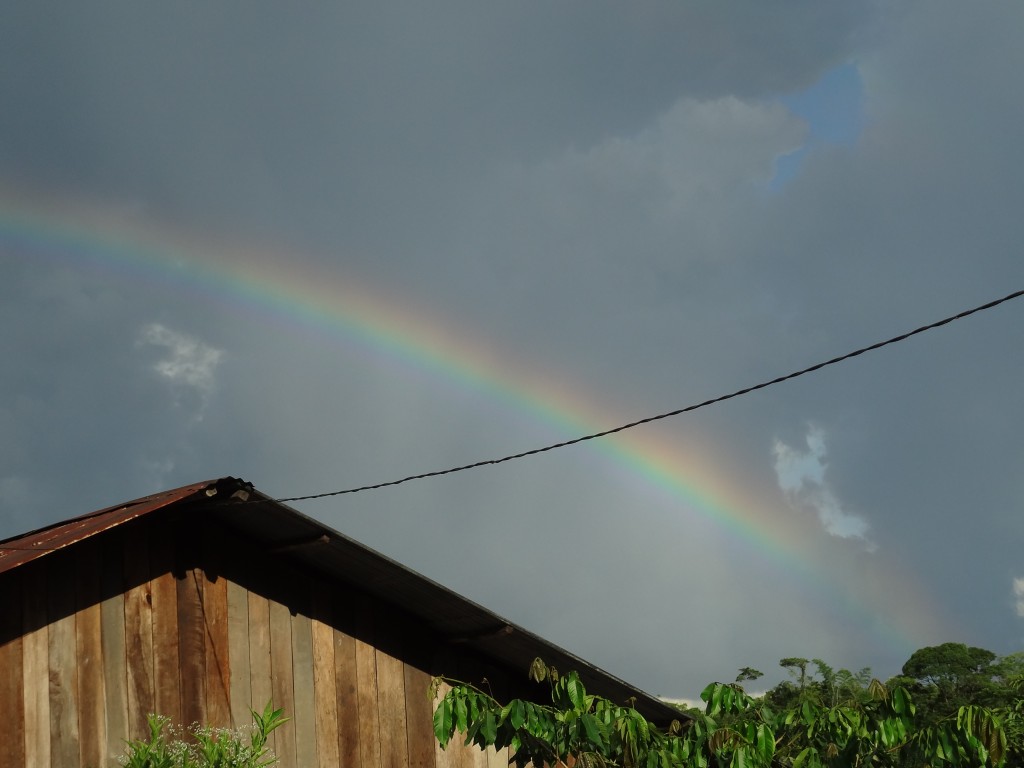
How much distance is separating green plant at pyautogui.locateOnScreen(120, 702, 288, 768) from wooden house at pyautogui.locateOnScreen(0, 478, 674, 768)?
10 cm

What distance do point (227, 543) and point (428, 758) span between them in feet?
7.48

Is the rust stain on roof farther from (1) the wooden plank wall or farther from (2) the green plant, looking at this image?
(2) the green plant

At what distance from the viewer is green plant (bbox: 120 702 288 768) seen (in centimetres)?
691

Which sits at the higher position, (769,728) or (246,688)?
(246,688)

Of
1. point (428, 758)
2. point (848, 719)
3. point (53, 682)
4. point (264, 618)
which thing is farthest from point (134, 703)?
point (848, 719)

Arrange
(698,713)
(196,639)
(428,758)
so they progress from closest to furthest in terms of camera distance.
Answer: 1. (698,713)
2. (196,639)
3. (428,758)

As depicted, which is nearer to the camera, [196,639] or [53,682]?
[53,682]

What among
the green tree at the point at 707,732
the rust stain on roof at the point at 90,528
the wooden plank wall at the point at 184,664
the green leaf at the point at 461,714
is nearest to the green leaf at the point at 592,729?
the green tree at the point at 707,732

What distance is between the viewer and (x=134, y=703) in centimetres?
737

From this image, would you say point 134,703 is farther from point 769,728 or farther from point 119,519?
point 769,728

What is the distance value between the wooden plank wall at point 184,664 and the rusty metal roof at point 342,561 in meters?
0.24

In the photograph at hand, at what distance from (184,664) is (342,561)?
1369mm

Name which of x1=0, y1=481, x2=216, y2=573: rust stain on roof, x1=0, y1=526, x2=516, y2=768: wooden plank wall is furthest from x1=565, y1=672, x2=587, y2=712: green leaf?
x1=0, y1=481, x2=216, y2=573: rust stain on roof

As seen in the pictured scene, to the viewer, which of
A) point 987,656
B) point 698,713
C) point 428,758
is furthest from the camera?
point 987,656
